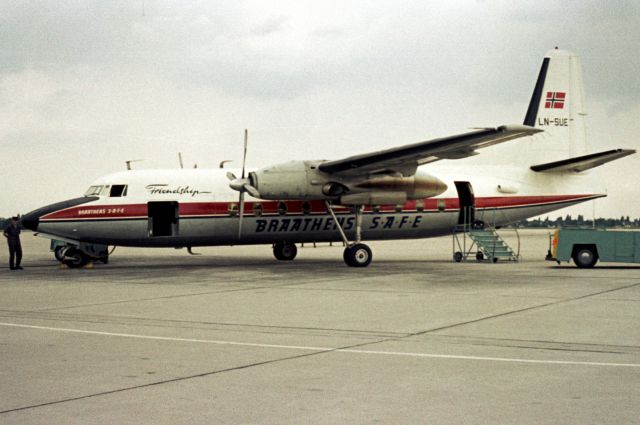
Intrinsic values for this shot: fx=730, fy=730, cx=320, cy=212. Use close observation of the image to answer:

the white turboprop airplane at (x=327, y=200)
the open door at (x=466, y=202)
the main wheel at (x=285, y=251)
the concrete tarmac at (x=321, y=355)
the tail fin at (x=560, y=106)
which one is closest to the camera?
the concrete tarmac at (x=321, y=355)

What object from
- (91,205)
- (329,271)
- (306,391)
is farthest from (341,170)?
(306,391)

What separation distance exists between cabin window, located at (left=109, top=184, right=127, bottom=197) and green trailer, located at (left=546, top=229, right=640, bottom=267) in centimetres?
1497

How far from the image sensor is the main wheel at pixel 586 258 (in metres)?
24.6

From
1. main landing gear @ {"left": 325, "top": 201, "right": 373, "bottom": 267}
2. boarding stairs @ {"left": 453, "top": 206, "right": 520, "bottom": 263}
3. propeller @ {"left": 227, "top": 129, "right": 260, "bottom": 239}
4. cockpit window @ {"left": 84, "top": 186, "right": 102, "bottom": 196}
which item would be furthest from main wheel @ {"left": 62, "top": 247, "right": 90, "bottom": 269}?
boarding stairs @ {"left": 453, "top": 206, "right": 520, "bottom": 263}

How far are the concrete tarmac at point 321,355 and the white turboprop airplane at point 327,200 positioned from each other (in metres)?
7.35

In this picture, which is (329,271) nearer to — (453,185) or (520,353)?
(453,185)

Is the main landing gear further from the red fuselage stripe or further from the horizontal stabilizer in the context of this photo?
the horizontal stabilizer

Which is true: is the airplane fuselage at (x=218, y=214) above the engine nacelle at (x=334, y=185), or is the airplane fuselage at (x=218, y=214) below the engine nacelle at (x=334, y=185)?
below

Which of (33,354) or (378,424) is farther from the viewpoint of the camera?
(33,354)

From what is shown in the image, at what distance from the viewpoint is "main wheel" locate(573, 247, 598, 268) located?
2459cm

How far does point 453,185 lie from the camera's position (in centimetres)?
2897

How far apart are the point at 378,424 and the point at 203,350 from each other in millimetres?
3884

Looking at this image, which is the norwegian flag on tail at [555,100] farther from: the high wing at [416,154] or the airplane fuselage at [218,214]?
the high wing at [416,154]

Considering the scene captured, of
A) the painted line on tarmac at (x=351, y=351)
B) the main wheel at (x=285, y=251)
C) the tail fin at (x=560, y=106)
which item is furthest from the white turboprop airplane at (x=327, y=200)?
the painted line on tarmac at (x=351, y=351)
